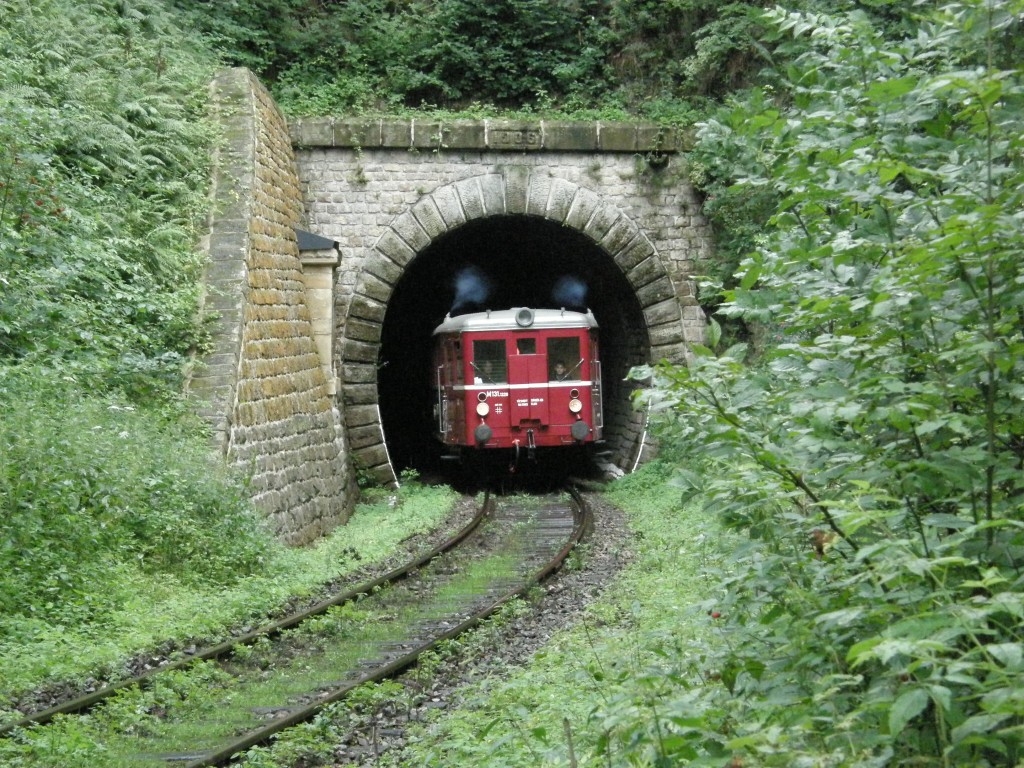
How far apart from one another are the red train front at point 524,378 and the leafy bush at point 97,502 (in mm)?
7619

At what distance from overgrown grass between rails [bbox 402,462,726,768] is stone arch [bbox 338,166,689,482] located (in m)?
7.50

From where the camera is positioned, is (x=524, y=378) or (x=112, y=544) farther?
(x=524, y=378)

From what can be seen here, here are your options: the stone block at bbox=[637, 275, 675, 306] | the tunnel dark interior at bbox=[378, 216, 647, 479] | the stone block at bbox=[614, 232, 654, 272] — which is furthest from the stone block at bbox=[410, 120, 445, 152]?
the stone block at bbox=[637, 275, 675, 306]

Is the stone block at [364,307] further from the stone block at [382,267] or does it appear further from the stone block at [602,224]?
the stone block at [602,224]

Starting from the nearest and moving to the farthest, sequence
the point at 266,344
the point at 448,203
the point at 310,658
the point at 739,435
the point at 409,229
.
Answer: the point at 739,435 → the point at 310,658 → the point at 266,344 → the point at 409,229 → the point at 448,203

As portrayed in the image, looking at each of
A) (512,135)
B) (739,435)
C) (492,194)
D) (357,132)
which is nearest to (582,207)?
(492,194)

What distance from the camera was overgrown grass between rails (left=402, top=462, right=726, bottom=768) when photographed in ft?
12.5

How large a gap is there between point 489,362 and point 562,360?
1.16 m

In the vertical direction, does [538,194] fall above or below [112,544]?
above

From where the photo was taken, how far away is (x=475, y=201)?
17172 millimetres

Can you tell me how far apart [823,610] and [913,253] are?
3.75ft

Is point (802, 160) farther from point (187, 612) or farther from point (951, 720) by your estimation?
point (187, 612)

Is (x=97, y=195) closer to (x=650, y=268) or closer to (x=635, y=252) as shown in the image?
(x=635, y=252)

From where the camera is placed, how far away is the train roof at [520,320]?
17344 mm
